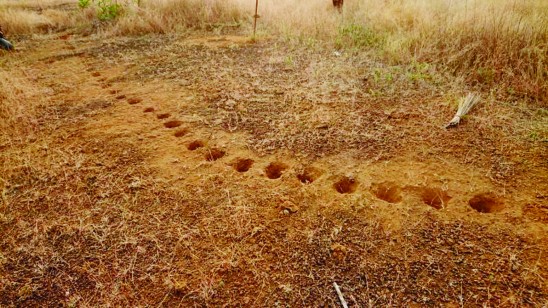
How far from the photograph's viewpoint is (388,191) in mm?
2176

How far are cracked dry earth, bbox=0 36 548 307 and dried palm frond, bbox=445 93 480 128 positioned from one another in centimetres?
9

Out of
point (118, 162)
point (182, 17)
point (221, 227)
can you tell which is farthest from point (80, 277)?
point (182, 17)

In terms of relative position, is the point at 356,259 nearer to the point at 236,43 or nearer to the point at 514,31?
the point at 514,31

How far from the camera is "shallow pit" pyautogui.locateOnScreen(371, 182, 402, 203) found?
2138 millimetres

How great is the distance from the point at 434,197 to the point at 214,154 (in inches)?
61.6

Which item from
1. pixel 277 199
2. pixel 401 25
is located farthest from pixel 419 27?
pixel 277 199

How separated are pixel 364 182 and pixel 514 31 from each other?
8.85 feet

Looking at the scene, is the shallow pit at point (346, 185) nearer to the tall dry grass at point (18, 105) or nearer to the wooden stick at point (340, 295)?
the wooden stick at point (340, 295)

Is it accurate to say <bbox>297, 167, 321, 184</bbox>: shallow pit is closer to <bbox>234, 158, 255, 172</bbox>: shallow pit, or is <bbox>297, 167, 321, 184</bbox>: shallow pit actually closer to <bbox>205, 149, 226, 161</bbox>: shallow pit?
<bbox>234, 158, 255, 172</bbox>: shallow pit

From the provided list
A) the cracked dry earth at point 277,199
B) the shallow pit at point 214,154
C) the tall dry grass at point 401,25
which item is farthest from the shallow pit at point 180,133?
the tall dry grass at point 401,25

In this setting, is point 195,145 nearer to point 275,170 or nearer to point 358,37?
point 275,170

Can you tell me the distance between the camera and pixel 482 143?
254cm

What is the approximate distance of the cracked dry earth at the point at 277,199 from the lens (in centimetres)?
167

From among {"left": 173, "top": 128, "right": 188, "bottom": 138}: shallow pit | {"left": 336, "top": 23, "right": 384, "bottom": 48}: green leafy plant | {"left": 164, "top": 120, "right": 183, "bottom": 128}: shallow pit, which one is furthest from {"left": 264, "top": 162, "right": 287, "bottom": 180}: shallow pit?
{"left": 336, "top": 23, "right": 384, "bottom": 48}: green leafy plant
